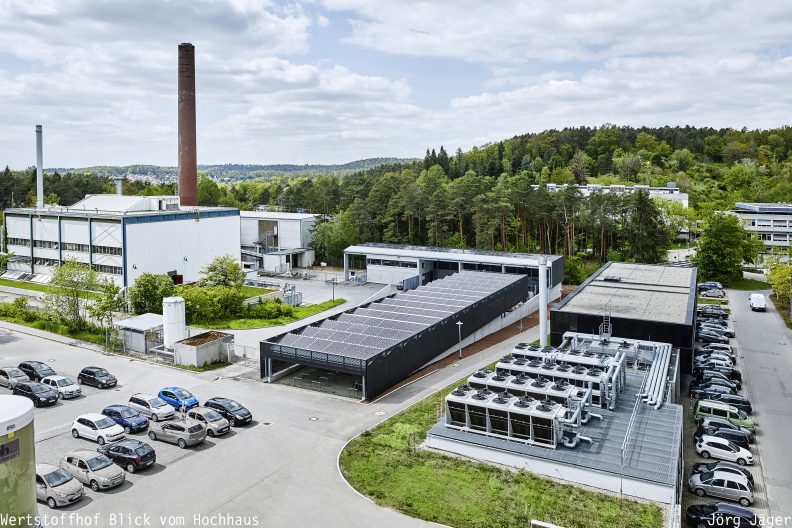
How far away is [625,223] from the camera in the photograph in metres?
66.7

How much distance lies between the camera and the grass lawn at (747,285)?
5886 cm

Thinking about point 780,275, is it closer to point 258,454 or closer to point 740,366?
point 740,366

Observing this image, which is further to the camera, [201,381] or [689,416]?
[201,381]

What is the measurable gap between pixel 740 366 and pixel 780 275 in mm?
17910

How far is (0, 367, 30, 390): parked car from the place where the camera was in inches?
1144

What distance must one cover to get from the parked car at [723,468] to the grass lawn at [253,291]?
122 ft

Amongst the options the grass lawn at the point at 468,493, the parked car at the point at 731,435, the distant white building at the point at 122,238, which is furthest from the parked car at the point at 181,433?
the distant white building at the point at 122,238

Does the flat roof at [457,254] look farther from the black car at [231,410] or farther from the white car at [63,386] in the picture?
the white car at [63,386]

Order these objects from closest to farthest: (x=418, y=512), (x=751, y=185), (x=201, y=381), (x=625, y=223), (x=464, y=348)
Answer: (x=418, y=512) → (x=201, y=381) → (x=464, y=348) → (x=625, y=223) → (x=751, y=185)

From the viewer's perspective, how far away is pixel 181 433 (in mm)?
22391

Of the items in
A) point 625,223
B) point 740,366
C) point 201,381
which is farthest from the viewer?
point 625,223

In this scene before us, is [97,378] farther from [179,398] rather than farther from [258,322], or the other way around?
[258,322]

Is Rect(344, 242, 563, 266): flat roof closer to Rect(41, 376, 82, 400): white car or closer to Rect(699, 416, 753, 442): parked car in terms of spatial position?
Rect(699, 416, 753, 442): parked car

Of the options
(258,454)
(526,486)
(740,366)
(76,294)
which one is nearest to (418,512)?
(526,486)
